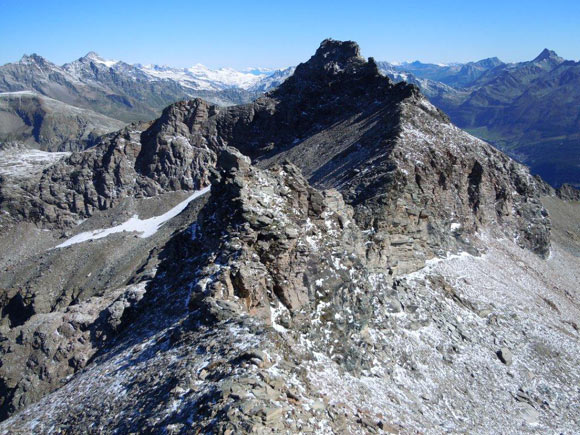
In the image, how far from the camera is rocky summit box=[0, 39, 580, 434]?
1834 cm

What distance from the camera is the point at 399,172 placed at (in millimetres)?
44906

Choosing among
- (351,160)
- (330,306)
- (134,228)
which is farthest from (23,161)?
(330,306)

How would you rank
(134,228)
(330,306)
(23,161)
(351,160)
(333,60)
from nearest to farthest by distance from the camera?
(330,306)
(351,160)
(134,228)
(333,60)
(23,161)

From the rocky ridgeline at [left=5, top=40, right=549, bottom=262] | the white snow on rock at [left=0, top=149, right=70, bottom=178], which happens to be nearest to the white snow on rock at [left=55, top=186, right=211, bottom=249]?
the rocky ridgeline at [left=5, top=40, right=549, bottom=262]

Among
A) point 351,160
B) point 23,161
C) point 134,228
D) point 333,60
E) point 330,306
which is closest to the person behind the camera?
point 330,306

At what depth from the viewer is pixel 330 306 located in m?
25.3

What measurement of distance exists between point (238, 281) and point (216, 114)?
95613mm

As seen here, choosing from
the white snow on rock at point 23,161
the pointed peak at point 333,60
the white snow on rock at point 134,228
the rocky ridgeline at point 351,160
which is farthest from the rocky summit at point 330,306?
the white snow on rock at point 23,161

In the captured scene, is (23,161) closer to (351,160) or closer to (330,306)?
(351,160)

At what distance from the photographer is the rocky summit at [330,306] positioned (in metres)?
18.3

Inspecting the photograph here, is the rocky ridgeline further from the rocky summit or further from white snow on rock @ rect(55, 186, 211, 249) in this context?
white snow on rock @ rect(55, 186, 211, 249)

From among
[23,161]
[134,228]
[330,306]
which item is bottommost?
[134,228]

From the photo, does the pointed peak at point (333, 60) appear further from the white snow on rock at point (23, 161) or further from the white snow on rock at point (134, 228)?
the white snow on rock at point (23, 161)

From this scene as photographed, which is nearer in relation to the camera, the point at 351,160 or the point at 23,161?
the point at 351,160
